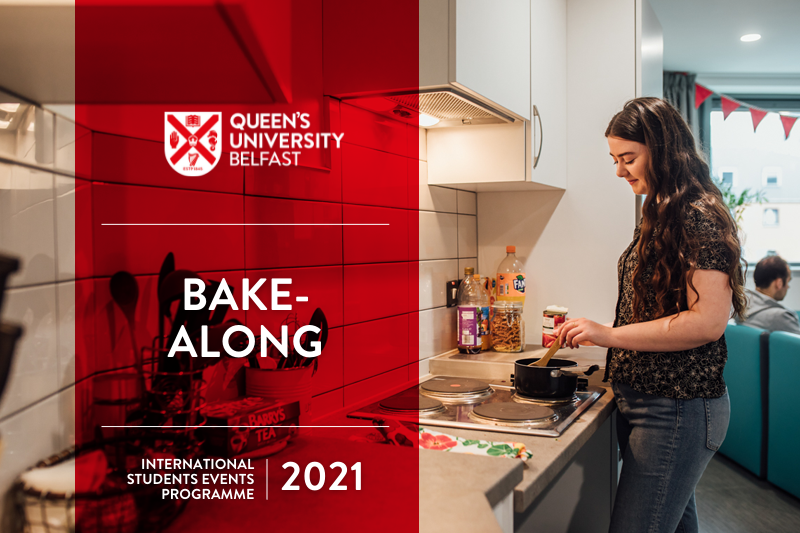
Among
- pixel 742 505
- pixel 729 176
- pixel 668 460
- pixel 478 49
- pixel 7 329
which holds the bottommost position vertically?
pixel 742 505

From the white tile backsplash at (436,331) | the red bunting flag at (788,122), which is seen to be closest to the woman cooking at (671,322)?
the white tile backsplash at (436,331)

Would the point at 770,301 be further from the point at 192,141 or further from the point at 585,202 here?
the point at 192,141

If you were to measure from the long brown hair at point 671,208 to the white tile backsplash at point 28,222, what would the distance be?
4.01 feet

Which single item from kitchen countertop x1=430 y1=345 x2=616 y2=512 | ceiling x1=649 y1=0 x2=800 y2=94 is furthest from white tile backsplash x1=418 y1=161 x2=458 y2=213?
ceiling x1=649 y1=0 x2=800 y2=94

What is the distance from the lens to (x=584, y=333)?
145 cm

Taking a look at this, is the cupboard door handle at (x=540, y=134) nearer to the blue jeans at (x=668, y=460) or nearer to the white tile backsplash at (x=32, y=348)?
the blue jeans at (x=668, y=460)

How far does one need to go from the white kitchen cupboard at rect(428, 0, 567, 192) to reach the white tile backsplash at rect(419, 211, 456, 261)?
0.13 meters

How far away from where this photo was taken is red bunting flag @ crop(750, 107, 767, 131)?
5051mm

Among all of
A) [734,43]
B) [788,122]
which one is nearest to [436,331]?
[734,43]

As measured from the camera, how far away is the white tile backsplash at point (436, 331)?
192 centimetres

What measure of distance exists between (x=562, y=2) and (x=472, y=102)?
3.29 feet

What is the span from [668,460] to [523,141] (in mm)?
987

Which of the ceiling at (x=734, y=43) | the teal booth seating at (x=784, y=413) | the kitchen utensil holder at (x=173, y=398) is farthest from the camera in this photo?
the ceiling at (x=734, y=43)

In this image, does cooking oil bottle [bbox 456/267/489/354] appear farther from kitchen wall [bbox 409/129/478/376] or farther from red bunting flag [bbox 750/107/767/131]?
red bunting flag [bbox 750/107/767/131]
